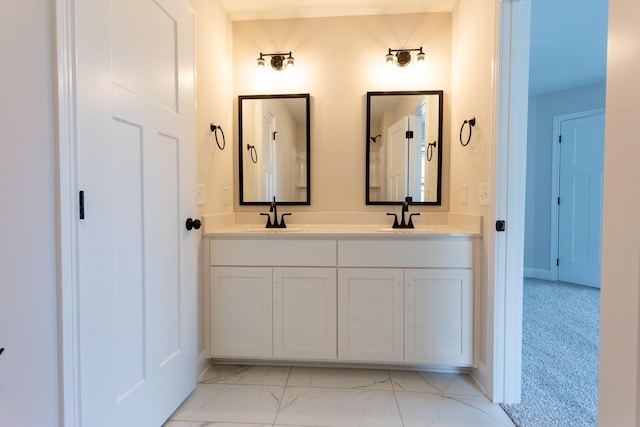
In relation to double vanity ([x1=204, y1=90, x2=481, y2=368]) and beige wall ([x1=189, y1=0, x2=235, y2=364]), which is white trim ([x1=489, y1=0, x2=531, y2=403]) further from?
beige wall ([x1=189, y1=0, x2=235, y2=364])

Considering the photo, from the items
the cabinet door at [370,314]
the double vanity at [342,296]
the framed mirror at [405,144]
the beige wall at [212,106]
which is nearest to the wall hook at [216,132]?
the beige wall at [212,106]

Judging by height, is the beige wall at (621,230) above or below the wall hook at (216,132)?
below

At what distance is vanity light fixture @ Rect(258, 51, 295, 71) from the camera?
2.20m

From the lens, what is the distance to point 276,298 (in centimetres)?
176

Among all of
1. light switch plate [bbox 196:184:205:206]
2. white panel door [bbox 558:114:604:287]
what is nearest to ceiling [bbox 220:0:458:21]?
light switch plate [bbox 196:184:205:206]

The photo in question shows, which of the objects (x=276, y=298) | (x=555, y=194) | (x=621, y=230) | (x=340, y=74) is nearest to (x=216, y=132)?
(x=340, y=74)

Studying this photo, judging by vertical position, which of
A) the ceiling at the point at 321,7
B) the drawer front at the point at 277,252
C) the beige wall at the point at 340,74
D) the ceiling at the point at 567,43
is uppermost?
the ceiling at the point at 567,43

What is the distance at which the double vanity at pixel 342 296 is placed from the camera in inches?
67.1

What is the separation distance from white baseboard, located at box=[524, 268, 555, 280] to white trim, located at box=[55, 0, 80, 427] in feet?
14.9

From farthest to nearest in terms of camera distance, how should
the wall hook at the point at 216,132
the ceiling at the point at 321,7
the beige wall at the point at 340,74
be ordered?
the beige wall at the point at 340,74 → the ceiling at the point at 321,7 → the wall hook at the point at 216,132

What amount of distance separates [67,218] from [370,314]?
4.80ft

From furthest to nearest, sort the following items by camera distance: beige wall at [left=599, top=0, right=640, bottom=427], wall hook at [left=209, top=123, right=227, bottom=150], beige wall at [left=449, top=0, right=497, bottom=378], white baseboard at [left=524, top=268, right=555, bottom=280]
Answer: white baseboard at [left=524, top=268, right=555, bottom=280] < wall hook at [left=209, top=123, right=227, bottom=150] < beige wall at [left=449, top=0, right=497, bottom=378] < beige wall at [left=599, top=0, right=640, bottom=427]

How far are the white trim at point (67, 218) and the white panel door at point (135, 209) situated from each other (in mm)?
22

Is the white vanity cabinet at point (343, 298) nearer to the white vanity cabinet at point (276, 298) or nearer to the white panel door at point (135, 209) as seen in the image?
the white vanity cabinet at point (276, 298)
